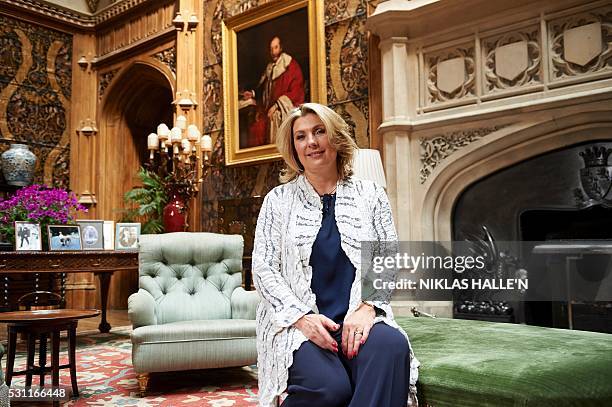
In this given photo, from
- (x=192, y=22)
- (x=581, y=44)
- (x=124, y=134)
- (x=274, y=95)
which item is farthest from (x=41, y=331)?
(x=124, y=134)

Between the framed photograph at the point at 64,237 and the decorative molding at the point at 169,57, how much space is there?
255 centimetres

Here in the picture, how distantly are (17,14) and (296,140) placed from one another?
6804 mm

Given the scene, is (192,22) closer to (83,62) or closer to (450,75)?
(83,62)

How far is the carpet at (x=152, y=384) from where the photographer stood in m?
3.09

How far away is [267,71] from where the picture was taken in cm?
598

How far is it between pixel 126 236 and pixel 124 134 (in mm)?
2716

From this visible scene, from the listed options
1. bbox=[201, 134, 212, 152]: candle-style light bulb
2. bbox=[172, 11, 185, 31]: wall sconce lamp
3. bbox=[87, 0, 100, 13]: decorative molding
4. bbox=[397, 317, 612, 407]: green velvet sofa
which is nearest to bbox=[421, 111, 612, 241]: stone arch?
bbox=[397, 317, 612, 407]: green velvet sofa

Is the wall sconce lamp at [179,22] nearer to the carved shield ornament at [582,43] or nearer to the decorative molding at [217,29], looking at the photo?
the decorative molding at [217,29]

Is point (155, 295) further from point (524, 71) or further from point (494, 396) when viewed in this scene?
point (524, 71)

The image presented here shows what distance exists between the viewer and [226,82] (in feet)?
20.8

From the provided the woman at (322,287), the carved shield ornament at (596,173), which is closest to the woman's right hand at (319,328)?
the woman at (322,287)

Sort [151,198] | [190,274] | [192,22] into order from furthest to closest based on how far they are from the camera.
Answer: [192,22]
[151,198]
[190,274]

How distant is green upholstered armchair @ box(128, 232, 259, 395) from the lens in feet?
10.9

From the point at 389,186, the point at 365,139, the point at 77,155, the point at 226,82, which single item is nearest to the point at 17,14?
the point at 77,155
